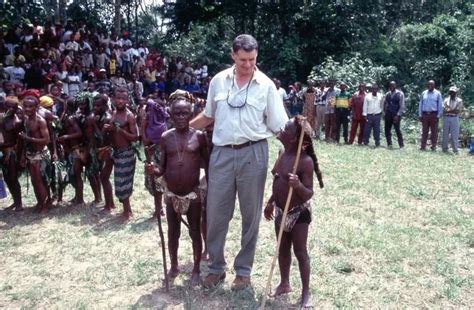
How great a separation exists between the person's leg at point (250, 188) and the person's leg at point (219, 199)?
73 mm

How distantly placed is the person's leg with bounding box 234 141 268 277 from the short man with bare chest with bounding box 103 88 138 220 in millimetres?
2676

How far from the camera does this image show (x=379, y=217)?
6.76m

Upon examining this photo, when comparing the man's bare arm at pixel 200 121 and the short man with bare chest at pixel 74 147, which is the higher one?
the man's bare arm at pixel 200 121

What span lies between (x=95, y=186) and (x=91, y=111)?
1.11 metres

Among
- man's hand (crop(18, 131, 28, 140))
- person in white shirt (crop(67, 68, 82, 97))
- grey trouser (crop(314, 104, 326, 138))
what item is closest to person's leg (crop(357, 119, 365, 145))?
grey trouser (crop(314, 104, 326, 138))

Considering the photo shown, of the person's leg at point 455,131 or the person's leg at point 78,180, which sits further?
the person's leg at point 455,131

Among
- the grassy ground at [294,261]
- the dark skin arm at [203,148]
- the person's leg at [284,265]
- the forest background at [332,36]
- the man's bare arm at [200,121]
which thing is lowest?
the grassy ground at [294,261]

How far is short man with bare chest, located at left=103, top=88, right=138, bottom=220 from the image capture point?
6523 mm

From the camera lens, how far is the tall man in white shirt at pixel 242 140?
412 centimetres

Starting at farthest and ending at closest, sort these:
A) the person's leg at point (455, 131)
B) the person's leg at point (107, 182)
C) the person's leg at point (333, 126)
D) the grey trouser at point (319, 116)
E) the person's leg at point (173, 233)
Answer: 1. the grey trouser at point (319, 116)
2. the person's leg at point (333, 126)
3. the person's leg at point (455, 131)
4. the person's leg at point (107, 182)
5. the person's leg at point (173, 233)

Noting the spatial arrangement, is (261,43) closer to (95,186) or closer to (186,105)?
(95,186)

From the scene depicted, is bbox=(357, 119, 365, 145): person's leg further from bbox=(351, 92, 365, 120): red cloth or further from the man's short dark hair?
the man's short dark hair

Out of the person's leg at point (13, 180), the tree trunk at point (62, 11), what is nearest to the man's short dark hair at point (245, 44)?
the person's leg at point (13, 180)

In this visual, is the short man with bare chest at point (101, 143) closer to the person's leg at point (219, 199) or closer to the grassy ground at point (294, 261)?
the grassy ground at point (294, 261)
